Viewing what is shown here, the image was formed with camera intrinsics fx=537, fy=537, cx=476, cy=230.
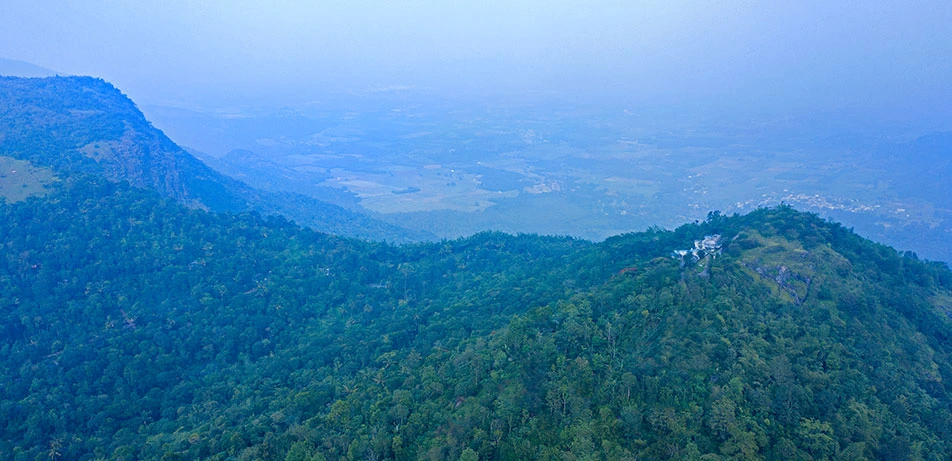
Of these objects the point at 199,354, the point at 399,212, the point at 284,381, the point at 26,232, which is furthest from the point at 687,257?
the point at 399,212

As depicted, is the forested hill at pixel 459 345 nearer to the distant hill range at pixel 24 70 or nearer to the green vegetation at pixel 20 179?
the green vegetation at pixel 20 179


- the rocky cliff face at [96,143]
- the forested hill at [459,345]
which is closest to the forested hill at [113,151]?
the rocky cliff face at [96,143]

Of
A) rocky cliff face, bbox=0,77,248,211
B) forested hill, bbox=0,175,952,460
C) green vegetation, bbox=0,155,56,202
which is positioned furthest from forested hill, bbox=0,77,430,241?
forested hill, bbox=0,175,952,460

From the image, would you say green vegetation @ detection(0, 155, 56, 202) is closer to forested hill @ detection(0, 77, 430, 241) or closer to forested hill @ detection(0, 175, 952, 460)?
forested hill @ detection(0, 77, 430, 241)

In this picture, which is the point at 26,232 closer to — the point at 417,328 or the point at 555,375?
the point at 417,328

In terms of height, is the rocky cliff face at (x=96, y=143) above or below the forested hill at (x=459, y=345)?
above

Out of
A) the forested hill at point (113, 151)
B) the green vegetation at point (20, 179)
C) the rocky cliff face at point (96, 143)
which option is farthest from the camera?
the forested hill at point (113, 151)
